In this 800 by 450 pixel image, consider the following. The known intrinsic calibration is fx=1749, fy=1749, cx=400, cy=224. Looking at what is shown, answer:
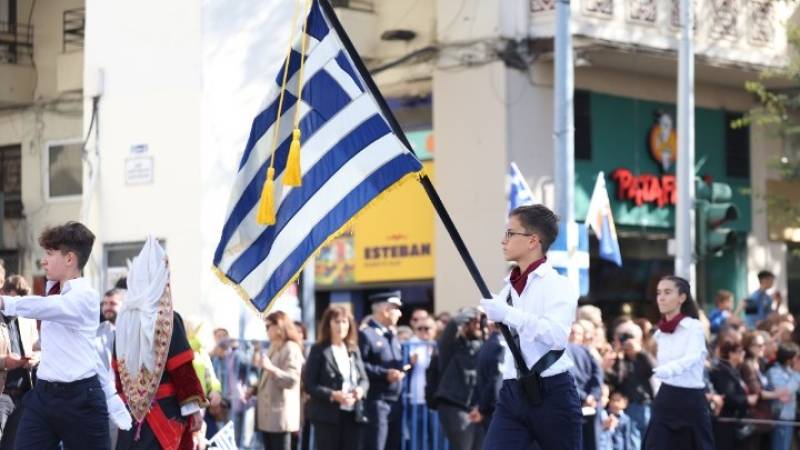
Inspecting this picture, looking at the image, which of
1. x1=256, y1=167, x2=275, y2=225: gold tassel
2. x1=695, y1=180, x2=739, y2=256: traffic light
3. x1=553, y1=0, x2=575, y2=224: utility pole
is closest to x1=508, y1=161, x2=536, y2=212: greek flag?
x1=553, y1=0, x2=575, y2=224: utility pole

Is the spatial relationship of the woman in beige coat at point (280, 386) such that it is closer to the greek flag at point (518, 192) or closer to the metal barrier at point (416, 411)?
the metal barrier at point (416, 411)

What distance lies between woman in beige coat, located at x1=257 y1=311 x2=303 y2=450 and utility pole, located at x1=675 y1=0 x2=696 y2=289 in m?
6.23

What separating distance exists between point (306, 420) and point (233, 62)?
6380mm

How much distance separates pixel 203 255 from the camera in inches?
847

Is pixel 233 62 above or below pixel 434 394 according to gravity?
above

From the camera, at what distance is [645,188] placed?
27.2 m

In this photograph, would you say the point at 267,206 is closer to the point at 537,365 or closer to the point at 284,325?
the point at 537,365

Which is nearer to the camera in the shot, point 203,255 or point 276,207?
point 276,207

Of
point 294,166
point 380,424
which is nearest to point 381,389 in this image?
point 380,424

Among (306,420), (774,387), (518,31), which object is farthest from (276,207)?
(518,31)

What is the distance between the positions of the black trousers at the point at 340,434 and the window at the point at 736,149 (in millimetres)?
14409

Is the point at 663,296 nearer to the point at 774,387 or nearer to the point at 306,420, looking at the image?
the point at 306,420

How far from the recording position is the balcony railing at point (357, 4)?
26.5 meters

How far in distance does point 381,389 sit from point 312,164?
596 centimetres
